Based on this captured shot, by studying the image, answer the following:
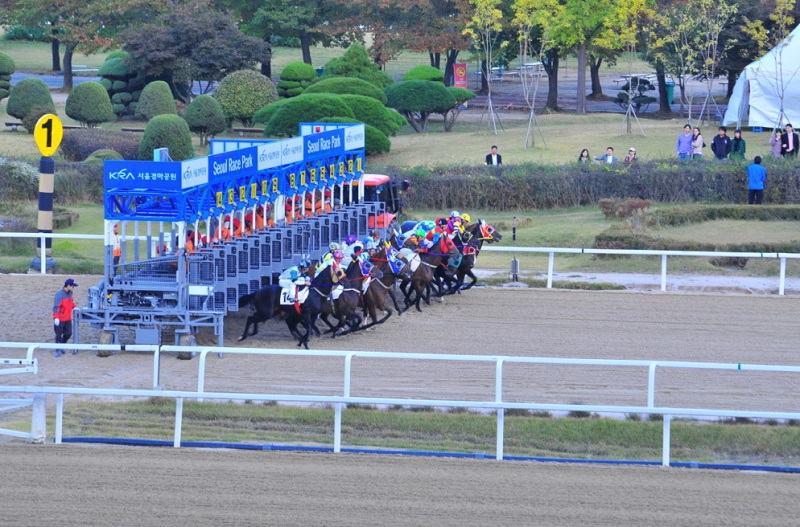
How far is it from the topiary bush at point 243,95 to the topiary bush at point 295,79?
7.20 feet

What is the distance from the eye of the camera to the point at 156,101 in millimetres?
34219

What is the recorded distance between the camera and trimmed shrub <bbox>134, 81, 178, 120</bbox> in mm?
34219

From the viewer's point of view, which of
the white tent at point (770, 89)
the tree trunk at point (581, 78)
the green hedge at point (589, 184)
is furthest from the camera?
the tree trunk at point (581, 78)

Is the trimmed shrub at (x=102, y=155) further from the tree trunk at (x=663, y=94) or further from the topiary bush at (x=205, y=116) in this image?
the tree trunk at (x=663, y=94)

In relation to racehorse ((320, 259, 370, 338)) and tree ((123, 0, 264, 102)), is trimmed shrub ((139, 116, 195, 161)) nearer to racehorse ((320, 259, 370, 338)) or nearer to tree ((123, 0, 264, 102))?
tree ((123, 0, 264, 102))

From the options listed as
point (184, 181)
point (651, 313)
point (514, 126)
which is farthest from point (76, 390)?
point (514, 126)

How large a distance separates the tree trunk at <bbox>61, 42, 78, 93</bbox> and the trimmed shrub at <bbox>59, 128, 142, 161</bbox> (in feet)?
42.2

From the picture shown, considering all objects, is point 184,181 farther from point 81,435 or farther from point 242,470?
point 242,470

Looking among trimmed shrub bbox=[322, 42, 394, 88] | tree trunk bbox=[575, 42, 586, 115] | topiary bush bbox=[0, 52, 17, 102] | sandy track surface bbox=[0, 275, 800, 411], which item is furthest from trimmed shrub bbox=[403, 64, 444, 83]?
sandy track surface bbox=[0, 275, 800, 411]

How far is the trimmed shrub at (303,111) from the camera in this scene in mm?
29969

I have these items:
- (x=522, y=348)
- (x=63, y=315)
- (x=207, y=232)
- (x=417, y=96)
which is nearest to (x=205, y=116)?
(x=417, y=96)

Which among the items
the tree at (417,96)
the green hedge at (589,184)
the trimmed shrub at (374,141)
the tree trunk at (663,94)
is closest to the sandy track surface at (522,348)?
the green hedge at (589,184)

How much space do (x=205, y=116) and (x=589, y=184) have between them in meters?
11.7

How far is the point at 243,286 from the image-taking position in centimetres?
1548
